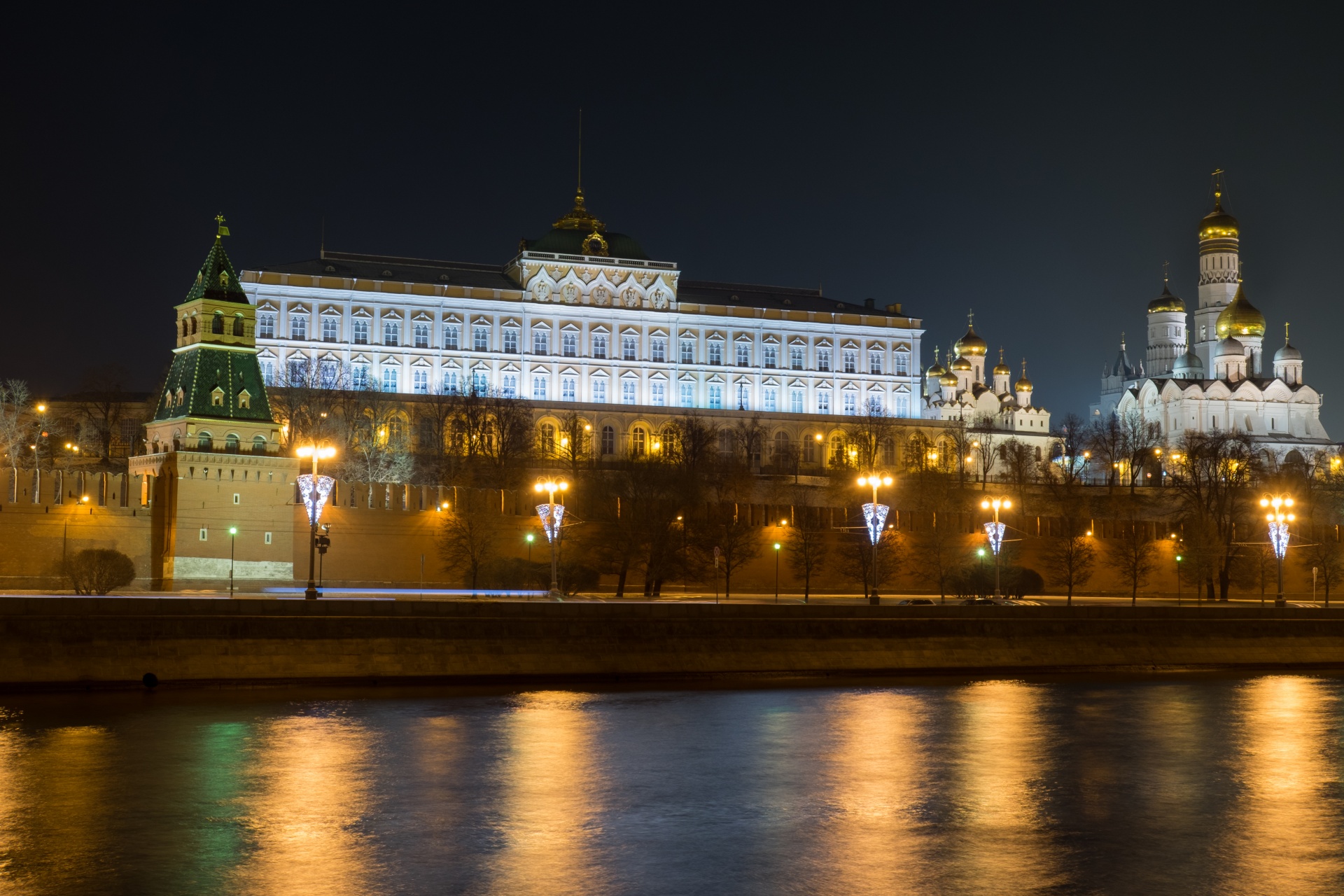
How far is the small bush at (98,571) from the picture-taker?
4409 cm

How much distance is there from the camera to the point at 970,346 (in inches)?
4985

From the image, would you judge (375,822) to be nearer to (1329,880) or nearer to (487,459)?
(1329,880)

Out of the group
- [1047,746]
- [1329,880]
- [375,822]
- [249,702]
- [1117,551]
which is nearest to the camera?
[1329,880]

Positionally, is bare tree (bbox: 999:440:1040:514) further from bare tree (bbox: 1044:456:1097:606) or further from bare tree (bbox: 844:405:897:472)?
bare tree (bbox: 844:405:897:472)

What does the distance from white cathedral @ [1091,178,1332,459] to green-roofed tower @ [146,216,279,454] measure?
7913 centimetres

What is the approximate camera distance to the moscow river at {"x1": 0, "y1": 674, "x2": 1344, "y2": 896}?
16.7 meters

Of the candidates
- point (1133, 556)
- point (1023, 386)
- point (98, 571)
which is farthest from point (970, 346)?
point (98, 571)

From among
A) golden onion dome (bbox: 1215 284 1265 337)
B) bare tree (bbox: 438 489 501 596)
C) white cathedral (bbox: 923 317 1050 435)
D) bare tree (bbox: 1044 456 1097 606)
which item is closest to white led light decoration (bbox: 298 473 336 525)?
bare tree (bbox: 438 489 501 596)

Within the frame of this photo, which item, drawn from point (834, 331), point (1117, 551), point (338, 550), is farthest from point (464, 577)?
point (834, 331)

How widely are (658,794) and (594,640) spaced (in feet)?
45.5

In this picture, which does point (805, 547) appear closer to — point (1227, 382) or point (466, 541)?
point (466, 541)

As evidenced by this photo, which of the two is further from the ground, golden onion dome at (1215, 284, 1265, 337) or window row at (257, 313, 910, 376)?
golden onion dome at (1215, 284, 1265, 337)

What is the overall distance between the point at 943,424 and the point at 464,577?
184 ft

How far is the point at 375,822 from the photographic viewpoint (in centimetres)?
1912
